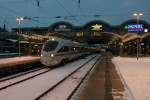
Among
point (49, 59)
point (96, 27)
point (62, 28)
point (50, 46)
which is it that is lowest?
point (49, 59)

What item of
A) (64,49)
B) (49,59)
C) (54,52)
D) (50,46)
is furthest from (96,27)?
(49,59)

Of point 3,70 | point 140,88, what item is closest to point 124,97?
point 140,88

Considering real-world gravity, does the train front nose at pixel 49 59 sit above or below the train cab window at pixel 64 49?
below

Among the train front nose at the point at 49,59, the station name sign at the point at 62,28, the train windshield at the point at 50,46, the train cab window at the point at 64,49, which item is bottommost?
the train front nose at the point at 49,59

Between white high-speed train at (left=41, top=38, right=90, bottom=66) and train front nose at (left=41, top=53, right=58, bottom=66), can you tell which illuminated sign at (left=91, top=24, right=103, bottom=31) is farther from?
train front nose at (left=41, top=53, right=58, bottom=66)

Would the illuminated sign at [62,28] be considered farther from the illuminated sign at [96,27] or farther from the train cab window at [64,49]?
the train cab window at [64,49]

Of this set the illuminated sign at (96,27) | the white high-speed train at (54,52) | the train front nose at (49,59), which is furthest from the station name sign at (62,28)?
the train front nose at (49,59)

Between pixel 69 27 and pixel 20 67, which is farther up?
pixel 69 27

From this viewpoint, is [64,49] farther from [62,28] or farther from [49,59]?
[62,28]

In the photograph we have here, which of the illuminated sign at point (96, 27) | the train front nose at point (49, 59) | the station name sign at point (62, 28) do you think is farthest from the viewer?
the station name sign at point (62, 28)

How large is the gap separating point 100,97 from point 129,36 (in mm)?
53463

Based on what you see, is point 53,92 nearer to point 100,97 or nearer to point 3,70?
point 100,97

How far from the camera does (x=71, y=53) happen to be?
3928 centimetres

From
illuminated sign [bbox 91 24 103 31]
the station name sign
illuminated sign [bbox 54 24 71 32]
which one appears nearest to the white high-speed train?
illuminated sign [bbox 91 24 103 31]
